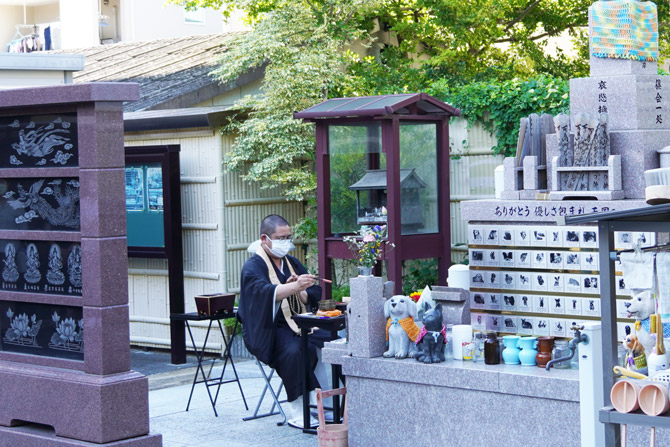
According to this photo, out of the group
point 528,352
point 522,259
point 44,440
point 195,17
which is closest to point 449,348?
point 528,352

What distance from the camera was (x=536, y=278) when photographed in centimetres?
708

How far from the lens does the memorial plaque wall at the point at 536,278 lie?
684 centimetres

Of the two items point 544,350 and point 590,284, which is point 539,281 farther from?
point 544,350

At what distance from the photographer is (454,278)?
743cm

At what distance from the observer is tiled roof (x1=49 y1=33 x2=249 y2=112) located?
1307 centimetres

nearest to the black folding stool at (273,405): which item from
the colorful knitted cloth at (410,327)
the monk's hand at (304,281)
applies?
the monk's hand at (304,281)

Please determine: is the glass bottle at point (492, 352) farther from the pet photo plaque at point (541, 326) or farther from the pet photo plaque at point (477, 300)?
the pet photo plaque at point (477, 300)

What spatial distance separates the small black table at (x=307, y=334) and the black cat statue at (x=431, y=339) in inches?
47.7

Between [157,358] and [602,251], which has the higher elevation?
[602,251]

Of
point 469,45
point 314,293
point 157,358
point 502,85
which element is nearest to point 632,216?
point 314,293

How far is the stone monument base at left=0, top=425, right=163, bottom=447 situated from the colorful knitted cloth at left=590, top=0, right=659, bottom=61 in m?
4.17

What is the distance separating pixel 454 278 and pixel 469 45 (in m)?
9.30

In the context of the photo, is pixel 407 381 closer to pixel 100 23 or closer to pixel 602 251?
pixel 602 251

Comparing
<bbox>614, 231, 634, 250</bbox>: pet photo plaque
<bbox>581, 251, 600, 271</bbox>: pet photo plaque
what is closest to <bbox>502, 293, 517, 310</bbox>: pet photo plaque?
<bbox>581, 251, 600, 271</bbox>: pet photo plaque
